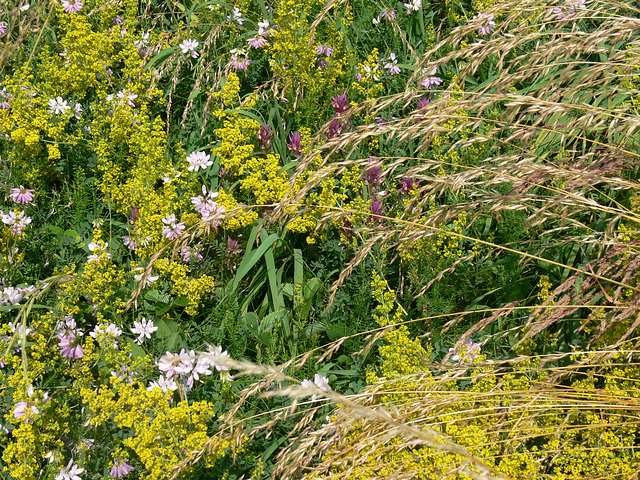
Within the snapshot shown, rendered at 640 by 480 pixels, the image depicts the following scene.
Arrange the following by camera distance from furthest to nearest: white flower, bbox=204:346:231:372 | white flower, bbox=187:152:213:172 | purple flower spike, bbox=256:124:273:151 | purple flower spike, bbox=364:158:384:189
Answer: purple flower spike, bbox=256:124:273:151 < white flower, bbox=187:152:213:172 < purple flower spike, bbox=364:158:384:189 < white flower, bbox=204:346:231:372

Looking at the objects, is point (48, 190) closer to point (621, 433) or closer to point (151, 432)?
point (151, 432)

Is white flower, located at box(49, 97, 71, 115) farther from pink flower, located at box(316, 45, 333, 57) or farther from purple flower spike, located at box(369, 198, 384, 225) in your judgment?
purple flower spike, located at box(369, 198, 384, 225)

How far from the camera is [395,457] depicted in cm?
213

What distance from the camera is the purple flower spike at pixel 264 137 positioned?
131 inches

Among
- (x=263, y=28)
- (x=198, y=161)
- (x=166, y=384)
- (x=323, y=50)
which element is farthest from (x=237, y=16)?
(x=166, y=384)

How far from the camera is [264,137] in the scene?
3.31m

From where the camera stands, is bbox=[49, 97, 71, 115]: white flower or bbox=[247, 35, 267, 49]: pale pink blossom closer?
bbox=[49, 97, 71, 115]: white flower

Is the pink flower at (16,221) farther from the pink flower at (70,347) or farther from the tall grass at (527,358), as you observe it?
the tall grass at (527,358)

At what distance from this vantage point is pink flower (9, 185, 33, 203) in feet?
10.5

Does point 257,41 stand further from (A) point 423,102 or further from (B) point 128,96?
(A) point 423,102

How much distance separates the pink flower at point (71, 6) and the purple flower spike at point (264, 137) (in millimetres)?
1605

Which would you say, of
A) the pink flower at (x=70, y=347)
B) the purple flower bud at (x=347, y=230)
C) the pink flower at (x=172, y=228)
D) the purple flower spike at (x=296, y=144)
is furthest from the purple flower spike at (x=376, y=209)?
the pink flower at (x=70, y=347)

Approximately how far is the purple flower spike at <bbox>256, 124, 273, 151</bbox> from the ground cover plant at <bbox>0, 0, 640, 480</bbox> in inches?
0.6

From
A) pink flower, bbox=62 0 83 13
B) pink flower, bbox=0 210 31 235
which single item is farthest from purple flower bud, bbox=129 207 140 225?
pink flower, bbox=62 0 83 13
